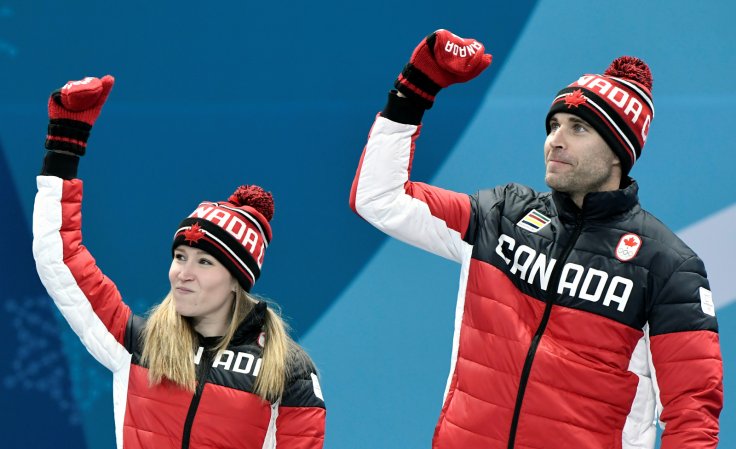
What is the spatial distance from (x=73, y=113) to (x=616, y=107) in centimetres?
128

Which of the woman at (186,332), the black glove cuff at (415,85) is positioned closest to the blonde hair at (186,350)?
the woman at (186,332)

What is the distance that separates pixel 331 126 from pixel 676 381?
1652mm

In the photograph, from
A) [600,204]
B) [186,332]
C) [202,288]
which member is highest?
[600,204]

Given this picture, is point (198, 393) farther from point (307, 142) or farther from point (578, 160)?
point (307, 142)

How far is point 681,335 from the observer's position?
7.94 feet

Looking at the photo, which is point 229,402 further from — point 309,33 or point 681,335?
point 309,33

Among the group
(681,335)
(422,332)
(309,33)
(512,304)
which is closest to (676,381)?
(681,335)

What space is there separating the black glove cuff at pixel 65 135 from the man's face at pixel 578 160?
3.64ft

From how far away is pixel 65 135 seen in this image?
2613 millimetres

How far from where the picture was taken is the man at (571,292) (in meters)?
2.46

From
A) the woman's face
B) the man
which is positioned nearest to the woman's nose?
the woman's face

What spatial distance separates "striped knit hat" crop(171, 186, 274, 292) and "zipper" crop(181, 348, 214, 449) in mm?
216

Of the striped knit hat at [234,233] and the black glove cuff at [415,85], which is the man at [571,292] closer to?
the black glove cuff at [415,85]

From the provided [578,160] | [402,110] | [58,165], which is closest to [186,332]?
[58,165]
